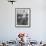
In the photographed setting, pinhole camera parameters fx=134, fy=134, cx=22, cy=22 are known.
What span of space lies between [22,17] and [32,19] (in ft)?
1.34

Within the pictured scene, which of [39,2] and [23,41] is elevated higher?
[39,2]

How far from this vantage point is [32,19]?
533 centimetres

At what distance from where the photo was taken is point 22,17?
5.37 meters

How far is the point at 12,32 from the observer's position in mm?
5359

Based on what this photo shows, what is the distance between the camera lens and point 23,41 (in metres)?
3.51

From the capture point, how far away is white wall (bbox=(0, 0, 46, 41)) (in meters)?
5.32

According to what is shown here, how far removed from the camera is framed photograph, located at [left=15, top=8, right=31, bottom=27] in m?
5.33

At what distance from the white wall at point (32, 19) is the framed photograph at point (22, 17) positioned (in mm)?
120

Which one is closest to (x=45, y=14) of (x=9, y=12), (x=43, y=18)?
(x=43, y=18)

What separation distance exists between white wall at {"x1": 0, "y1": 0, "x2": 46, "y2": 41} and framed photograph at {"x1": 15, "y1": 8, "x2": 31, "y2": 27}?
120 millimetres

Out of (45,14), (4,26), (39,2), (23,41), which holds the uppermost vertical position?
(39,2)

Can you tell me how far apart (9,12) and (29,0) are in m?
0.93

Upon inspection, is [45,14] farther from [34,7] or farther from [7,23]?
[7,23]

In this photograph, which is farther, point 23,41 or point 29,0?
point 29,0
